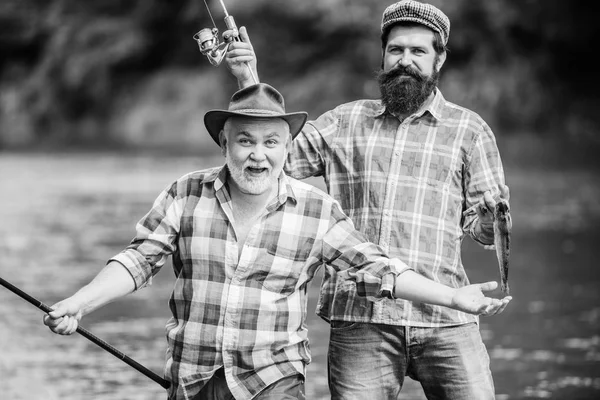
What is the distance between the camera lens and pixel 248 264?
368cm

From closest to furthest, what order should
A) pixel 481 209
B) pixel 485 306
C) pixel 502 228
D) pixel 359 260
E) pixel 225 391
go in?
pixel 485 306 < pixel 225 391 < pixel 359 260 < pixel 502 228 < pixel 481 209

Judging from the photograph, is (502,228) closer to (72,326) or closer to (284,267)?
(284,267)

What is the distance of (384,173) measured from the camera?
4.17 m

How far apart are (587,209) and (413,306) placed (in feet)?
39.7

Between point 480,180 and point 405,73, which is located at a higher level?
point 405,73

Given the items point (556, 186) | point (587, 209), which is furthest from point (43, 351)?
point (556, 186)

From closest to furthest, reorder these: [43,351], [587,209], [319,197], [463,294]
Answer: [463,294] → [319,197] → [43,351] → [587,209]

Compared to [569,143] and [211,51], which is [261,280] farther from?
[569,143]

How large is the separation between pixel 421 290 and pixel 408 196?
1.88ft

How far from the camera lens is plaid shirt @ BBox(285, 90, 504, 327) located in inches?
161

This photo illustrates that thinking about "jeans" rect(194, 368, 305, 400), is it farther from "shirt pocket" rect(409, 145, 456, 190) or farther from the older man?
"shirt pocket" rect(409, 145, 456, 190)

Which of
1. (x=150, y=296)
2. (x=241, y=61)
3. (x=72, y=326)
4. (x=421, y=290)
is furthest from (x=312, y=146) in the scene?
(x=150, y=296)

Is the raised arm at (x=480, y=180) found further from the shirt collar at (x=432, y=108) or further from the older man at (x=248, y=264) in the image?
the older man at (x=248, y=264)

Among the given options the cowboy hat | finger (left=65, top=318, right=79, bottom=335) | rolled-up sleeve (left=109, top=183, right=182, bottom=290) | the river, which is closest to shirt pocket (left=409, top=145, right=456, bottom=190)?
the cowboy hat
